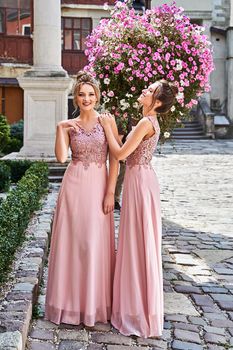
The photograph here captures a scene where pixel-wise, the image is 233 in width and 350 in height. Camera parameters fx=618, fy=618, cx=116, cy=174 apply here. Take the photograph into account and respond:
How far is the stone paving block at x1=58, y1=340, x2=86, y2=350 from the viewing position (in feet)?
13.8

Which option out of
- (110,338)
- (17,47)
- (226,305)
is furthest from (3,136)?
(17,47)

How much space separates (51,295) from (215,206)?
22.1 ft

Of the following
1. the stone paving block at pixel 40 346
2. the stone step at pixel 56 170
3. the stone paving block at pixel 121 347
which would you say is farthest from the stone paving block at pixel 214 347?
the stone step at pixel 56 170

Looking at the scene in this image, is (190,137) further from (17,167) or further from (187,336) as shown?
(187,336)

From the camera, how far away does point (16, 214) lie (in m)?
5.98

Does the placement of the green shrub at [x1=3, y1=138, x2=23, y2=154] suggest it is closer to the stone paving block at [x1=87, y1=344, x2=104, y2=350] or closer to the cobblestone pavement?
the cobblestone pavement

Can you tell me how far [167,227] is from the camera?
8805 mm

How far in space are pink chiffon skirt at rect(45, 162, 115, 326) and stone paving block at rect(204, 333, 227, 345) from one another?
76cm

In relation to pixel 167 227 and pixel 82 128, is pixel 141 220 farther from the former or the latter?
pixel 167 227

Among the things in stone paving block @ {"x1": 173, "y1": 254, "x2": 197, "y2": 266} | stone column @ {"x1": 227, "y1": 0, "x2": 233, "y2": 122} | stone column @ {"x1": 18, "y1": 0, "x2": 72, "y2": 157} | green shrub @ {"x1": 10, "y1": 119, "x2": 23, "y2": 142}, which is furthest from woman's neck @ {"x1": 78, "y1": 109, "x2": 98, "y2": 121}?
stone column @ {"x1": 227, "y1": 0, "x2": 233, "y2": 122}

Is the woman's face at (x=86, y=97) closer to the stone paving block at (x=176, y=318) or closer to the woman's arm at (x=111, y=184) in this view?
the woman's arm at (x=111, y=184)

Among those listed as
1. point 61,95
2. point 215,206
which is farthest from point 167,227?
point 61,95

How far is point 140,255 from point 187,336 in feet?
2.34

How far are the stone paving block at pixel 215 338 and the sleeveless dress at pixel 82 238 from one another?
2.54 feet
